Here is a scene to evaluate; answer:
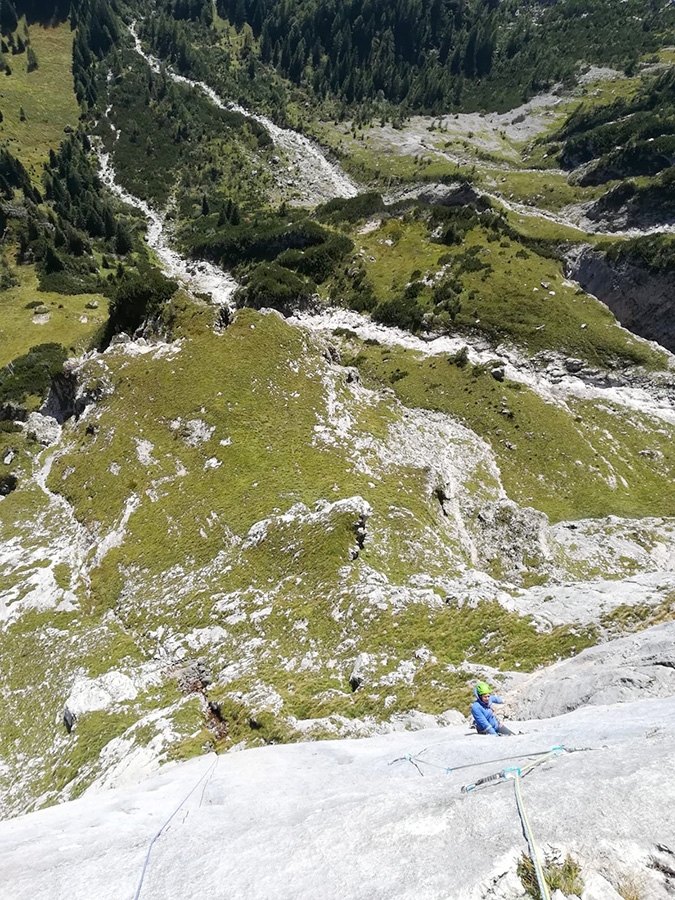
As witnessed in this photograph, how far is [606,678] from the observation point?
13.4 meters

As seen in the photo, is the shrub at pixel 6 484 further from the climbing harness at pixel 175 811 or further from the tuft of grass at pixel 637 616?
the tuft of grass at pixel 637 616

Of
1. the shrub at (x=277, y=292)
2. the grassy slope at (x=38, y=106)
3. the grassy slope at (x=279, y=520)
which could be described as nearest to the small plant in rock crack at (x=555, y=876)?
the grassy slope at (x=279, y=520)

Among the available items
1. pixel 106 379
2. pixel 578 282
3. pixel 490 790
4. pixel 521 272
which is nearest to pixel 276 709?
pixel 490 790

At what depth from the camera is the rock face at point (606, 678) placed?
12.4m

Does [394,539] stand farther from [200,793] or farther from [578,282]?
[578,282]

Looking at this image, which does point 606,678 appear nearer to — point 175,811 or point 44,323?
point 175,811

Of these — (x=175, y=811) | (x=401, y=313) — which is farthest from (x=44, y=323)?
(x=175, y=811)

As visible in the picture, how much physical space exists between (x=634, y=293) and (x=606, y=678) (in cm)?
5472

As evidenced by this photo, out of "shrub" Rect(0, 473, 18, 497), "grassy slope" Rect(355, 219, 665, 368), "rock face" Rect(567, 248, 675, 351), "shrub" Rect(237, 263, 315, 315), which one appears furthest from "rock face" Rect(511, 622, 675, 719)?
"shrub" Rect(237, 263, 315, 315)

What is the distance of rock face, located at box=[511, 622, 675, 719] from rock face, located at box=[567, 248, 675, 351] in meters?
47.3

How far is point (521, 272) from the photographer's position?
55219 mm

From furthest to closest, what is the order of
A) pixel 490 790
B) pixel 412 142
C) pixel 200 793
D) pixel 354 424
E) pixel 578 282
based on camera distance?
pixel 412 142, pixel 578 282, pixel 354 424, pixel 200 793, pixel 490 790

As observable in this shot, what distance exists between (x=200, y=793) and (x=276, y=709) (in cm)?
641

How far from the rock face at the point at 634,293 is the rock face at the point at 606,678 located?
47.3 meters
